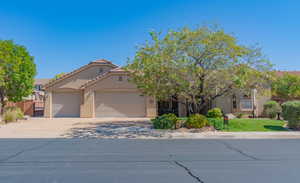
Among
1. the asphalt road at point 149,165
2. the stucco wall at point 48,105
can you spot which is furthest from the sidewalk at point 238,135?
the stucco wall at point 48,105

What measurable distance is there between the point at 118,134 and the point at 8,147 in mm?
5489

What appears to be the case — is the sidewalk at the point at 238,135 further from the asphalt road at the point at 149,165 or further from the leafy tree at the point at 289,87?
the leafy tree at the point at 289,87

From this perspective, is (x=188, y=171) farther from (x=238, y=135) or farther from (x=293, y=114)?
(x=293, y=114)

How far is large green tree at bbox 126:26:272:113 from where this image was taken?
11.7 metres

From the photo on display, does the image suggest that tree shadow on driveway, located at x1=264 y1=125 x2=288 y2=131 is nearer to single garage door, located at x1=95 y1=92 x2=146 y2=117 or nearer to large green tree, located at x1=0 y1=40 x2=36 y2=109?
single garage door, located at x1=95 y1=92 x2=146 y2=117

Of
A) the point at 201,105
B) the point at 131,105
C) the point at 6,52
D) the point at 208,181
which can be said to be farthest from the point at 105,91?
the point at 208,181

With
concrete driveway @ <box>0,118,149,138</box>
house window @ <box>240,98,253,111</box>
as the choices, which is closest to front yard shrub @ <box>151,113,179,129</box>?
concrete driveway @ <box>0,118,149,138</box>

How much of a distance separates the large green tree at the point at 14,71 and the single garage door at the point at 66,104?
3.10 metres

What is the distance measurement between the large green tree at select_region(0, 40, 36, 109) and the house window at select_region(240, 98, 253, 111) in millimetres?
22515

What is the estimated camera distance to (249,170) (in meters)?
5.28

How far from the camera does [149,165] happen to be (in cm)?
575

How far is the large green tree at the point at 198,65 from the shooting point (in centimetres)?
1170

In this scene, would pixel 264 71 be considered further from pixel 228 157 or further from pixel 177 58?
pixel 228 157

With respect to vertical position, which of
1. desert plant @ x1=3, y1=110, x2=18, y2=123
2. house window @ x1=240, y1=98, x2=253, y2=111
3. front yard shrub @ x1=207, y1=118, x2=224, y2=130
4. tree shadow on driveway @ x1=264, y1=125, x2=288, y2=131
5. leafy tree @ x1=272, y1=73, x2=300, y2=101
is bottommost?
tree shadow on driveway @ x1=264, y1=125, x2=288, y2=131
